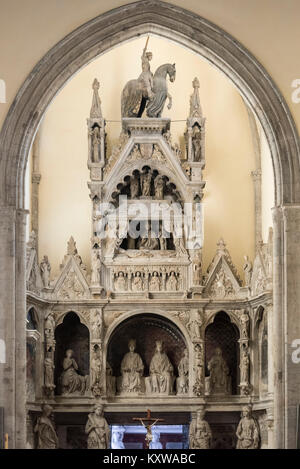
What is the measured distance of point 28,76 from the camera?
21.9 metres

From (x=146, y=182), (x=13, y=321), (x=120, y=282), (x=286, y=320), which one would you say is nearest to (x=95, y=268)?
(x=120, y=282)

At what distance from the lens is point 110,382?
25.6m

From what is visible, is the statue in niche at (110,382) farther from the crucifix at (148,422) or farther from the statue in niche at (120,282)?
the statue in niche at (120,282)

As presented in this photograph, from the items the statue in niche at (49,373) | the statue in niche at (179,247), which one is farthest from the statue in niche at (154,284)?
the statue in niche at (49,373)

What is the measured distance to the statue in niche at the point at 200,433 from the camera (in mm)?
24969

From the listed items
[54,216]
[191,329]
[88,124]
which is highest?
[88,124]

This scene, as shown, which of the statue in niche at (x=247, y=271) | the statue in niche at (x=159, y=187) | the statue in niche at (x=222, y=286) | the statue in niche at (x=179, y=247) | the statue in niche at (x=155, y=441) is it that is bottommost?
the statue in niche at (x=155, y=441)

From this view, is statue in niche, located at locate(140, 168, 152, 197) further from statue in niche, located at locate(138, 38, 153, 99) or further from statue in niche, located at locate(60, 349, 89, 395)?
statue in niche, located at locate(60, 349, 89, 395)

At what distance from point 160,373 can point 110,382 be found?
957mm

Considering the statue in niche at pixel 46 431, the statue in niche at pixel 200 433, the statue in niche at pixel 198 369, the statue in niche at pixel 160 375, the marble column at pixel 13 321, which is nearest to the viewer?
the marble column at pixel 13 321

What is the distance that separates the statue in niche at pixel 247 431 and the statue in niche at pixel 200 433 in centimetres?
56

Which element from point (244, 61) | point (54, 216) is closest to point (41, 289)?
point (54, 216)

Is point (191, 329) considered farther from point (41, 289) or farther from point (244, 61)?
point (244, 61)

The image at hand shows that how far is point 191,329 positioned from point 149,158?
10.9 ft
